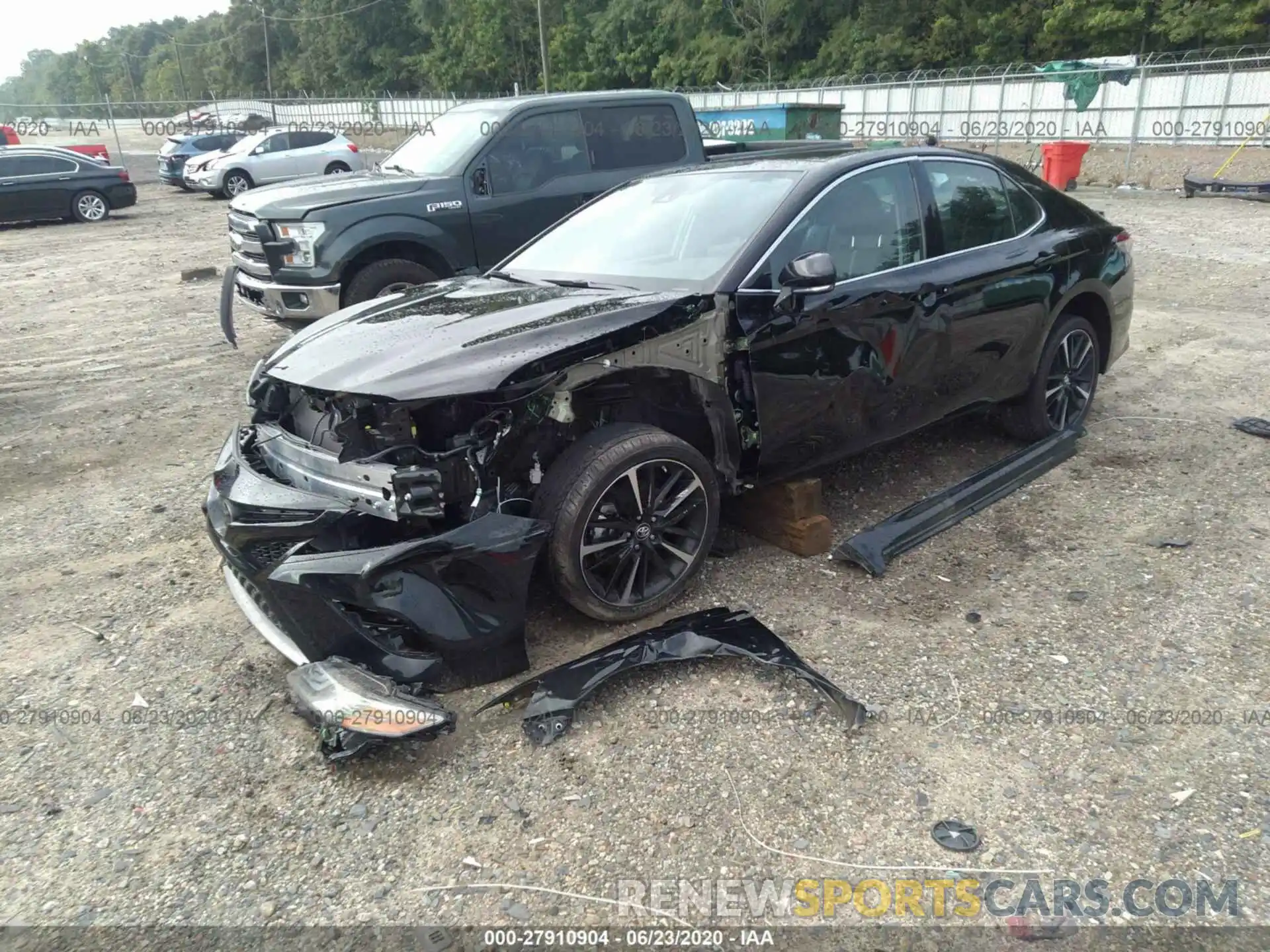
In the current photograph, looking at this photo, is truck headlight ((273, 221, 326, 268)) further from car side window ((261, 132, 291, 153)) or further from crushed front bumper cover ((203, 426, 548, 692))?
car side window ((261, 132, 291, 153))

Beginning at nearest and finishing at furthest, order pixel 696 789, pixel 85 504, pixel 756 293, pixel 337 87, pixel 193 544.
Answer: pixel 696 789, pixel 756 293, pixel 193 544, pixel 85 504, pixel 337 87

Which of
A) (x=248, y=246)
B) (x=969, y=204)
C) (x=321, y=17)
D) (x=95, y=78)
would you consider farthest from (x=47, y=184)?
(x=95, y=78)

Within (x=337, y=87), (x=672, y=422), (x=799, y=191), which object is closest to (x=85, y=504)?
(x=672, y=422)

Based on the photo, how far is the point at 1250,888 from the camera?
228cm

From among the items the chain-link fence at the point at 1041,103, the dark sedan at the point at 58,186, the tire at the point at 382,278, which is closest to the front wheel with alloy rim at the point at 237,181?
the chain-link fence at the point at 1041,103

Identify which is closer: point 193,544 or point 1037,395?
point 193,544

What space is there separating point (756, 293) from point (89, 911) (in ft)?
9.76

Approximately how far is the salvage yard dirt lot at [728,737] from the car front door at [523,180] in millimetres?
3386

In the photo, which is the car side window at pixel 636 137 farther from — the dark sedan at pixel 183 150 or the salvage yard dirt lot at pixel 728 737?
the dark sedan at pixel 183 150

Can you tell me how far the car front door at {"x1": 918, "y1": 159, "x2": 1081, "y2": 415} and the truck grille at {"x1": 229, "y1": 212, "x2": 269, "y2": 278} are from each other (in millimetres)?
5183

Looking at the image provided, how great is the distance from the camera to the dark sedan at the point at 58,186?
1761 cm

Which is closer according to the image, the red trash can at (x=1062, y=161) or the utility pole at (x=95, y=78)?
the red trash can at (x=1062, y=161)

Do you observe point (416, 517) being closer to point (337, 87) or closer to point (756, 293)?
point (756, 293)

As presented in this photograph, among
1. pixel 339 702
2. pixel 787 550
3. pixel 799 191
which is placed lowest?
pixel 787 550
